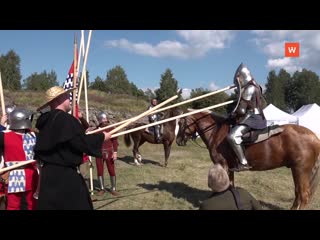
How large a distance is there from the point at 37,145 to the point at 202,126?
15.6 ft

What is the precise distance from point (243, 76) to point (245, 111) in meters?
0.68

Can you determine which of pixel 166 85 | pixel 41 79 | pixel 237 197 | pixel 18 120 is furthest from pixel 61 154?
pixel 41 79

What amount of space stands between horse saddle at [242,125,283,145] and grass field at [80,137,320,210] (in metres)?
1.50

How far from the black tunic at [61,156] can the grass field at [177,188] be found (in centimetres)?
336

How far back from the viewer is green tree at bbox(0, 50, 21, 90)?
176 ft

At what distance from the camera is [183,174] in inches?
429

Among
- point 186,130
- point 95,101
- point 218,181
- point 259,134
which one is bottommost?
point 218,181

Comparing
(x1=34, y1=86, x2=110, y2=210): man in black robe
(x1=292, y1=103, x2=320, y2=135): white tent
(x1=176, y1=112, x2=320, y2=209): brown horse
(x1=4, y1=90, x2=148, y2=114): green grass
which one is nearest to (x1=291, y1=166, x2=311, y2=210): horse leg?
(x1=176, y1=112, x2=320, y2=209): brown horse

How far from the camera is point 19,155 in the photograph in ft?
13.3

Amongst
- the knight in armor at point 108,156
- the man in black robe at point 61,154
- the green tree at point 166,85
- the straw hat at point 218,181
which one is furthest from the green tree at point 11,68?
the straw hat at point 218,181

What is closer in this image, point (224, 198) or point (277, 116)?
point (224, 198)

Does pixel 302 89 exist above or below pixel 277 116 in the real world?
above

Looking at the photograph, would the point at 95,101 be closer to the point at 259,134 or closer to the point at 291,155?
the point at 259,134
